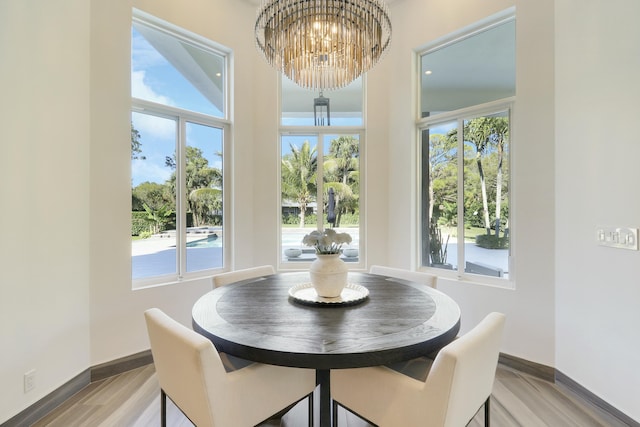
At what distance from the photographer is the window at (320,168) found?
3.48 meters

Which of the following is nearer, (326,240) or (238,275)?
(326,240)

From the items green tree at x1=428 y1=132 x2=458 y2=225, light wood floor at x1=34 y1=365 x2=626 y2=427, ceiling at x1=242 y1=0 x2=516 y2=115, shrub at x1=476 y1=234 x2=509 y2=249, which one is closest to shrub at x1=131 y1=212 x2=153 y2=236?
light wood floor at x1=34 y1=365 x2=626 y2=427

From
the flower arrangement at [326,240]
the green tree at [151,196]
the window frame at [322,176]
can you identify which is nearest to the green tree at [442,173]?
the window frame at [322,176]

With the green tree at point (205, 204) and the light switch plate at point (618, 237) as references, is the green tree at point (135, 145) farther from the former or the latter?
the light switch plate at point (618, 237)

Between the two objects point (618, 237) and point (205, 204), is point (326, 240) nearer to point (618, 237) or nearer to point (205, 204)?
point (618, 237)

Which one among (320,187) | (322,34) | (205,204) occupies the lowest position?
(205,204)

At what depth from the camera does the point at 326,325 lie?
135 cm

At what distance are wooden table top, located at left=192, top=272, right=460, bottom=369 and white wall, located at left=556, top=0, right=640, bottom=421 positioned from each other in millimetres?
1119

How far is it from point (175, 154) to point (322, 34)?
1.87 m

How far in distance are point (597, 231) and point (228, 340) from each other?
2.35m

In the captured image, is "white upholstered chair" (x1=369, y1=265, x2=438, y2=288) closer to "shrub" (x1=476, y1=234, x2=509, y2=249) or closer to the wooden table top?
the wooden table top

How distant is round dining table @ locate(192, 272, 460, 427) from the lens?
113cm

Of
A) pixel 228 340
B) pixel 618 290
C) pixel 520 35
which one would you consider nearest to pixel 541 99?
pixel 520 35

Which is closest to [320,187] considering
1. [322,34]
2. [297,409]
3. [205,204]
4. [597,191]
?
[205,204]
